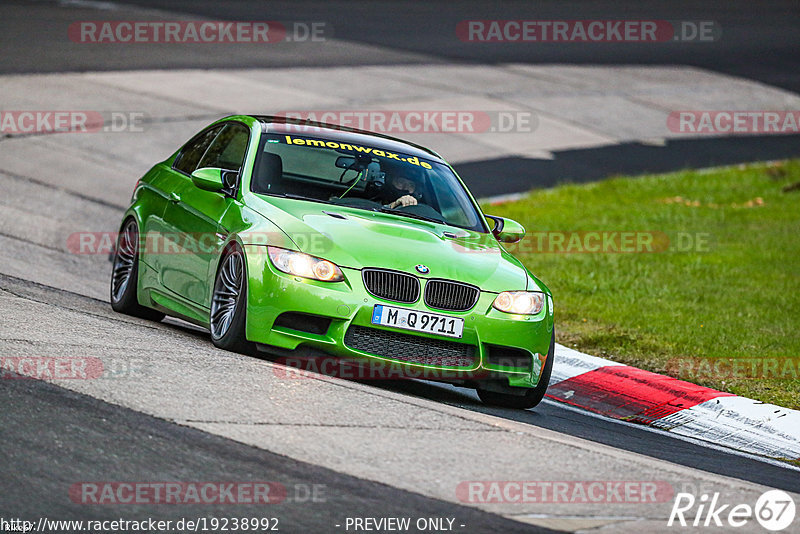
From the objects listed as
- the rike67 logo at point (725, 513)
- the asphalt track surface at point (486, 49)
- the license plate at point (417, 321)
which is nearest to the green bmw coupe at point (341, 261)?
the license plate at point (417, 321)

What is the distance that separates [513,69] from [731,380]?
19257mm

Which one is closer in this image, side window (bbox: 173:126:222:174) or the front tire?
the front tire

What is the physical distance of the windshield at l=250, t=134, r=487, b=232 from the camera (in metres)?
8.65

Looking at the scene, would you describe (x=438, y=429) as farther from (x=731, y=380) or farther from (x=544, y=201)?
(x=544, y=201)

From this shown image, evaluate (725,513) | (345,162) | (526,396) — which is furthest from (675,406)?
(725,513)

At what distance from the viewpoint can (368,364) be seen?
7.54 meters

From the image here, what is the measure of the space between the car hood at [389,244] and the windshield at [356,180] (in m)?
0.24

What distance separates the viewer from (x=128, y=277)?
31.7 feet

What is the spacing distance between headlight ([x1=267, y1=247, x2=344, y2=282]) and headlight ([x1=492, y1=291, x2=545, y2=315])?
39.2 inches

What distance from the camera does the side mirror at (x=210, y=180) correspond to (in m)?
8.47

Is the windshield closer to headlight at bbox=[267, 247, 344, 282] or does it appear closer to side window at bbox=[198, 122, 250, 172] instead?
side window at bbox=[198, 122, 250, 172]

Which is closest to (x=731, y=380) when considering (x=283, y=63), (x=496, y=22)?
(x=283, y=63)

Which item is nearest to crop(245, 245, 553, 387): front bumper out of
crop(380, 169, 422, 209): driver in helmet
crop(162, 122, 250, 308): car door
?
crop(162, 122, 250, 308): car door

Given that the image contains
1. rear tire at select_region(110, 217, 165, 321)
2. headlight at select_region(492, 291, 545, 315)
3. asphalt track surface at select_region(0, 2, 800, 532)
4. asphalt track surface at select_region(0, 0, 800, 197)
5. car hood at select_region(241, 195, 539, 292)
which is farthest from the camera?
asphalt track surface at select_region(0, 0, 800, 197)
